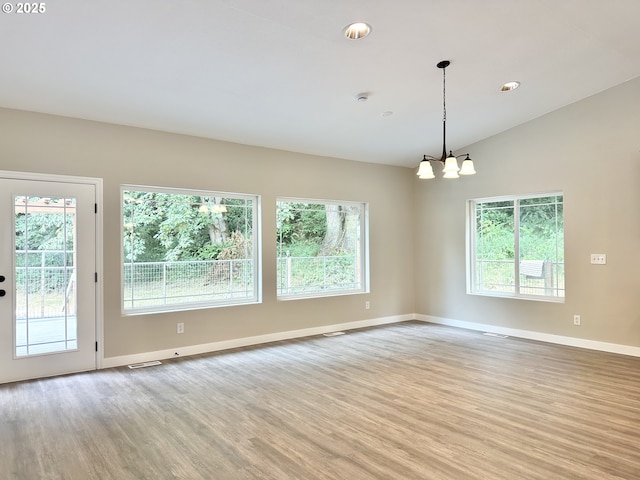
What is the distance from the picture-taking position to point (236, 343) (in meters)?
5.46

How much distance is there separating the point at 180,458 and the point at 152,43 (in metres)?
3.02

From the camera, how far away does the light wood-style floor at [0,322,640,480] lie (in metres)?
2.49

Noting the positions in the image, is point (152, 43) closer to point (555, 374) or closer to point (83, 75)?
point (83, 75)

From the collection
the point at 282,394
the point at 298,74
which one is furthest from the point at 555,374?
the point at 298,74

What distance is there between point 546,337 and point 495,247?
1.48 metres

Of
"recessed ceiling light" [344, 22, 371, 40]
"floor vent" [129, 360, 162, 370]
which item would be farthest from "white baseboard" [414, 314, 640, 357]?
"recessed ceiling light" [344, 22, 371, 40]

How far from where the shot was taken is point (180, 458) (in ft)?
8.55

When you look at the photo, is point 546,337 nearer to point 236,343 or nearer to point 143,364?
point 236,343

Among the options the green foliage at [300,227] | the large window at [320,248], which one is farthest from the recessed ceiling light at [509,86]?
the green foliage at [300,227]

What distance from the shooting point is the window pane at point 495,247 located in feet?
20.3

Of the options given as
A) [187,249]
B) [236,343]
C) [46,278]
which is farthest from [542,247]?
[46,278]

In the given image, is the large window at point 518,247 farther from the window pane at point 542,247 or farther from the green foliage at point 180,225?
the green foliage at point 180,225

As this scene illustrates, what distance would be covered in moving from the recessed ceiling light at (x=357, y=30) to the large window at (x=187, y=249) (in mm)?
2815

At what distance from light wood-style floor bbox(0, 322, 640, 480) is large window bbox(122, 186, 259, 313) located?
89 centimetres
